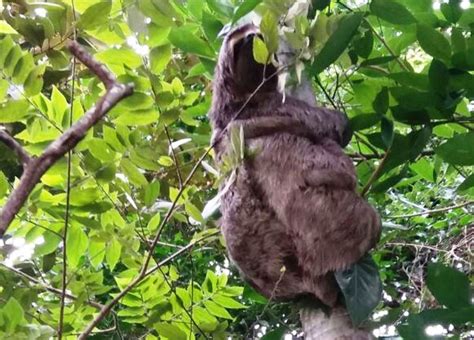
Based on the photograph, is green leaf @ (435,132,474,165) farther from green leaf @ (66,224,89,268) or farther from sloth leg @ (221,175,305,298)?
green leaf @ (66,224,89,268)

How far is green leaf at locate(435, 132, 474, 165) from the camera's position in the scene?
1958 millimetres

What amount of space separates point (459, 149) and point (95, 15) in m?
1.15

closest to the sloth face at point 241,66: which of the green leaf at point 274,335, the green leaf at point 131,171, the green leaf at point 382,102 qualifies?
the green leaf at point 382,102

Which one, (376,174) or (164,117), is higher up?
(164,117)

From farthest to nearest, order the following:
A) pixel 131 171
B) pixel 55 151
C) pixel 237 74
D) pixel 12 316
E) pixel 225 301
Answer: pixel 225 301 < pixel 237 74 < pixel 131 171 < pixel 12 316 < pixel 55 151

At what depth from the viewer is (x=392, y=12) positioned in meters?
1.94

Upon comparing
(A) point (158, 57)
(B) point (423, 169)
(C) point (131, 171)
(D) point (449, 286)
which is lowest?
(D) point (449, 286)

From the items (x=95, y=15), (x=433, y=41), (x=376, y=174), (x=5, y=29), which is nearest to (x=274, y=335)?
(x=376, y=174)

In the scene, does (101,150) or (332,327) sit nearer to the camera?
(332,327)

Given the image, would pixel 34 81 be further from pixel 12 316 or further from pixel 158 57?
pixel 12 316

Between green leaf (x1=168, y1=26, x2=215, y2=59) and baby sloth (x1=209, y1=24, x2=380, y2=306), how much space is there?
0.42 feet

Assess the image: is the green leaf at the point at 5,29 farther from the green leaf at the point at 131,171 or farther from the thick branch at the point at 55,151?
the thick branch at the point at 55,151

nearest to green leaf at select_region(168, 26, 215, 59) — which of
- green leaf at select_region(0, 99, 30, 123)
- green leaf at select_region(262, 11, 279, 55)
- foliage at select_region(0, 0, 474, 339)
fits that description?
foliage at select_region(0, 0, 474, 339)

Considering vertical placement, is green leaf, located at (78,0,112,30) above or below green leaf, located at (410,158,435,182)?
above
